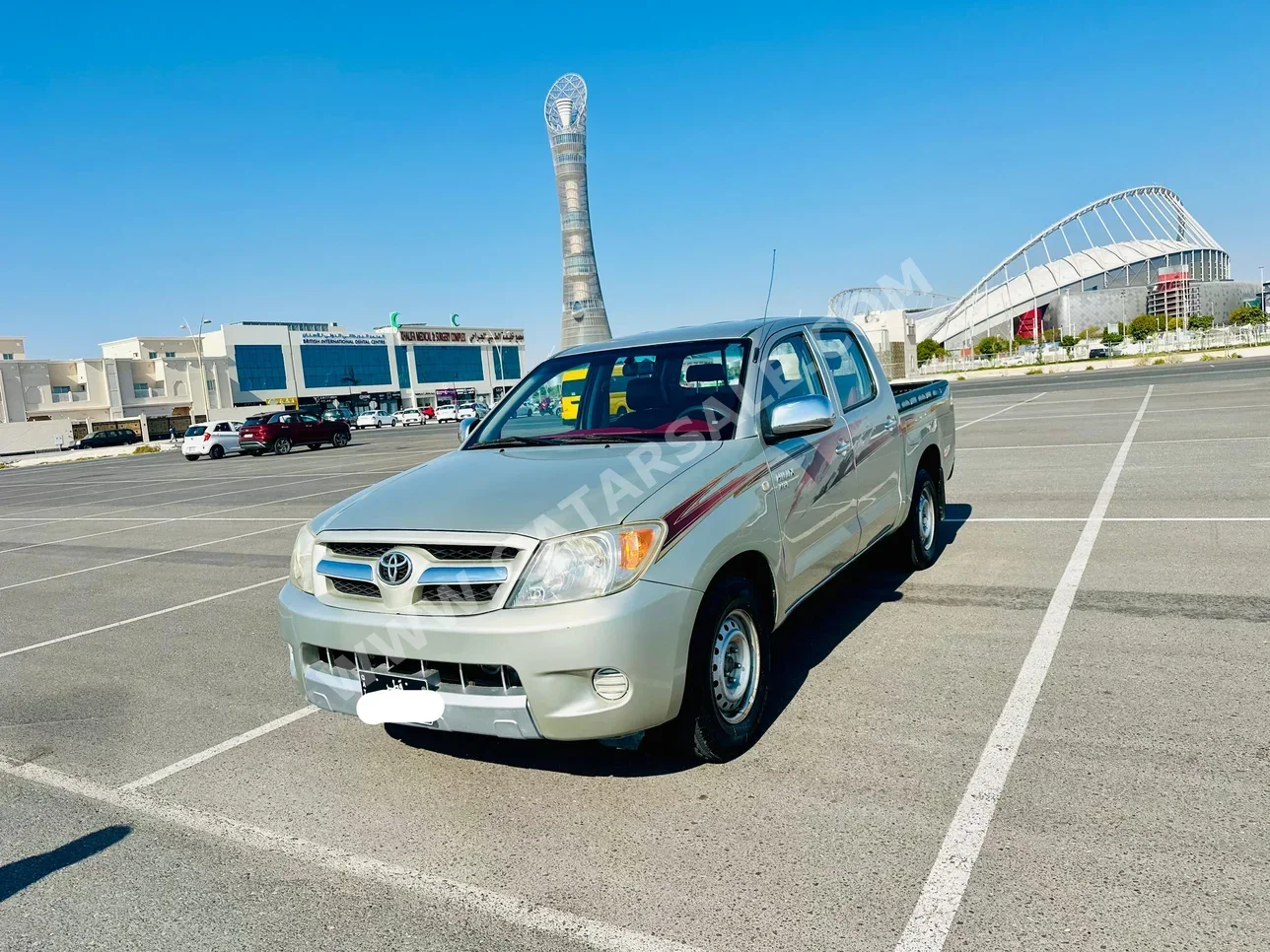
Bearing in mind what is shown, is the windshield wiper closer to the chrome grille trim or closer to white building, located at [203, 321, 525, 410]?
the chrome grille trim

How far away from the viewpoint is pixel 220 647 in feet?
20.3

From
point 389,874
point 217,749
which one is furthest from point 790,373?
point 217,749

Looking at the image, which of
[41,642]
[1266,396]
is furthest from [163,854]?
[1266,396]

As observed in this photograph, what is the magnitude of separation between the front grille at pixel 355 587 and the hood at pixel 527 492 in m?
0.21

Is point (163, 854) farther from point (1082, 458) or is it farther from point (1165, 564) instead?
point (1082, 458)

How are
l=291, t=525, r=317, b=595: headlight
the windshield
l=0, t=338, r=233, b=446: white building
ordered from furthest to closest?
l=0, t=338, r=233, b=446: white building → the windshield → l=291, t=525, r=317, b=595: headlight

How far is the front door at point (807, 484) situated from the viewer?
4164 mm

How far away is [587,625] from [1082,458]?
10.9 m

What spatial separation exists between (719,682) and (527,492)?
1.07m

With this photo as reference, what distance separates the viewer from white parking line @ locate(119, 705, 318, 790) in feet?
13.1

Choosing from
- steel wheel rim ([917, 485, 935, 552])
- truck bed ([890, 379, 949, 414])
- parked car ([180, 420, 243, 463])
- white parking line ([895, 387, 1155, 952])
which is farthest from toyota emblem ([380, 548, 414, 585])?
parked car ([180, 420, 243, 463])

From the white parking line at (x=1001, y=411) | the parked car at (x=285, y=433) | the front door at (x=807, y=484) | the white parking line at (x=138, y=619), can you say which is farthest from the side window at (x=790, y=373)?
the parked car at (x=285, y=433)

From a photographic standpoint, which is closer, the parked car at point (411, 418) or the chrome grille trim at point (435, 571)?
the chrome grille trim at point (435, 571)

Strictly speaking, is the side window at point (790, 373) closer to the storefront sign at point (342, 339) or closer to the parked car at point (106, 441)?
the parked car at point (106, 441)
